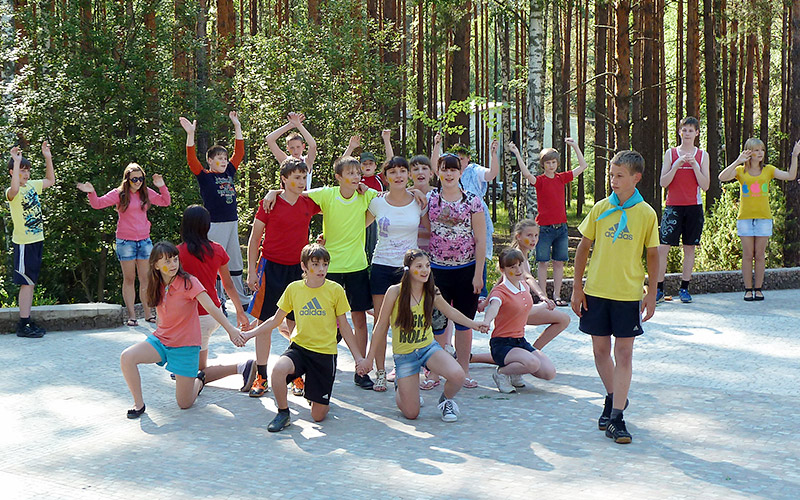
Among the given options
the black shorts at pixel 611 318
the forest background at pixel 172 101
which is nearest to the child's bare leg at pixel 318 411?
the black shorts at pixel 611 318

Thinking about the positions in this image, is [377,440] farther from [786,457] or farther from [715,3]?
[715,3]

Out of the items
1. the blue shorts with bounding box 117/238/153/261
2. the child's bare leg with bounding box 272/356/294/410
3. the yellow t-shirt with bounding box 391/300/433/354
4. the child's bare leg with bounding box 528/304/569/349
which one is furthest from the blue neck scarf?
the blue shorts with bounding box 117/238/153/261

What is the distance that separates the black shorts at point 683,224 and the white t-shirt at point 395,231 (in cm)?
492

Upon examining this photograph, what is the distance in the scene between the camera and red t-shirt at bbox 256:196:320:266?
7.13m

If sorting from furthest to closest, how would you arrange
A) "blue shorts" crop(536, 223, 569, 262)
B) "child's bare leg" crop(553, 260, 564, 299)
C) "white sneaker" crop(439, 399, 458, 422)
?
"child's bare leg" crop(553, 260, 564, 299), "blue shorts" crop(536, 223, 569, 262), "white sneaker" crop(439, 399, 458, 422)

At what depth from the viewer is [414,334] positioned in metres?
6.46

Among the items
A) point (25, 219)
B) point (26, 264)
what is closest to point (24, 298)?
point (26, 264)

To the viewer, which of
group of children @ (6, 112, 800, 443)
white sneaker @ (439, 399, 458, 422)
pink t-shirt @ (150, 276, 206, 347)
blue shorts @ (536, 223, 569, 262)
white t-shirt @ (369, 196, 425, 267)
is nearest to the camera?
group of children @ (6, 112, 800, 443)

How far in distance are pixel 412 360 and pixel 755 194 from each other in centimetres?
656

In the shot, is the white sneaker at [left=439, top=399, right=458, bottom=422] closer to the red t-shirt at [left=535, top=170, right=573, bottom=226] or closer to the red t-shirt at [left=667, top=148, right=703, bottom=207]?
the red t-shirt at [left=535, top=170, right=573, bottom=226]

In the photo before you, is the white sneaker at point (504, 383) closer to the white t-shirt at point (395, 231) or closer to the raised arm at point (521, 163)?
the white t-shirt at point (395, 231)

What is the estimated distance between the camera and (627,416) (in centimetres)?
621

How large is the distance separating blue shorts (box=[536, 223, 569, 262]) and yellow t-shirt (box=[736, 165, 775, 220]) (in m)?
2.40

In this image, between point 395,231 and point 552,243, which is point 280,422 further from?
point 552,243
